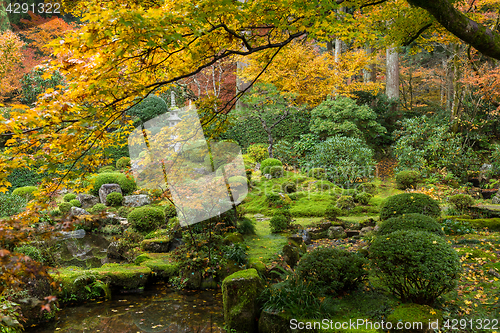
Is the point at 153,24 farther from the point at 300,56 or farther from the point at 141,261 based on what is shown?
the point at 300,56

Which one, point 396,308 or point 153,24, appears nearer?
point 153,24

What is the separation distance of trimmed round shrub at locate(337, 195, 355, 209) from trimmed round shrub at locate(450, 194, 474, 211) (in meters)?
2.56

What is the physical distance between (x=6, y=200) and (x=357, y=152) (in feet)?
37.0

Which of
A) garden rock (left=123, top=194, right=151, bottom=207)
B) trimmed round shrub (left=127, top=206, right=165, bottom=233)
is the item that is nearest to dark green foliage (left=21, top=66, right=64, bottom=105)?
garden rock (left=123, top=194, right=151, bottom=207)

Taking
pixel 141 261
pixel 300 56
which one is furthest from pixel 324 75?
pixel 141 261

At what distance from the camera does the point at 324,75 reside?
490 inches

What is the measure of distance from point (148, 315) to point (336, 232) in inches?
180

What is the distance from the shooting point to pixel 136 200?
35.6 feet

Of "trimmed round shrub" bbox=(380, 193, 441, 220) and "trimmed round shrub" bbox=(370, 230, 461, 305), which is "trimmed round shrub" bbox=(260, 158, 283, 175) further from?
"trimmed round shrub" bbox=(370, 230, 461, 305)

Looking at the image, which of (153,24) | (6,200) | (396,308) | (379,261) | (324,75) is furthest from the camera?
(324,75)

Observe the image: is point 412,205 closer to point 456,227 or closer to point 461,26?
point 456,227

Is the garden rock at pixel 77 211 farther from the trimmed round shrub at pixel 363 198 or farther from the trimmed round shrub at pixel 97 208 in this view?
the trimmed round shrub at pixel 363 198

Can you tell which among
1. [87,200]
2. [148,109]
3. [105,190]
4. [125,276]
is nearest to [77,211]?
[87,200]

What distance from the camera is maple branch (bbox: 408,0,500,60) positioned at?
358 centimetres
